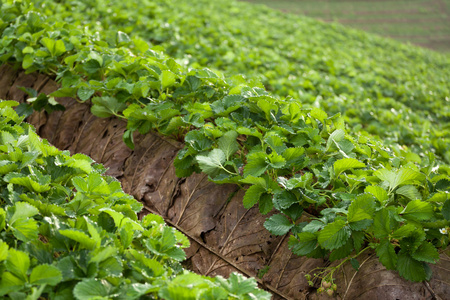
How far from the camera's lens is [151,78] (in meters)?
2.13

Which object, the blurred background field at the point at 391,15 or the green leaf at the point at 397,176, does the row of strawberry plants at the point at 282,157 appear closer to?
the green leaf at the point at 397,176

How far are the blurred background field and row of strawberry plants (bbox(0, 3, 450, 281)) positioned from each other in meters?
16.4

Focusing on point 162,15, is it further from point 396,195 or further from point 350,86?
point 396,195

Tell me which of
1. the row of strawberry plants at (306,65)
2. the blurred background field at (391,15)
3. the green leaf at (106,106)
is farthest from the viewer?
the blurred background field at (391,15)

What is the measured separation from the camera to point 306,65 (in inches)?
210

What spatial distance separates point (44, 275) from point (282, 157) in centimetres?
94

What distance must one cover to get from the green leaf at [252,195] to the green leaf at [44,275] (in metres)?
0.78

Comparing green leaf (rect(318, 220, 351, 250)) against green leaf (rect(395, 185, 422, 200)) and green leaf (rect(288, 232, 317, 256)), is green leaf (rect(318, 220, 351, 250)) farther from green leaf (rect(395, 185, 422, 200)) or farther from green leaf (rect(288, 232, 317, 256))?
green leaf (rect(395, 185, 422, 200))

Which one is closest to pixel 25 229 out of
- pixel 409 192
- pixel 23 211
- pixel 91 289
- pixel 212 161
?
pixel 23 211

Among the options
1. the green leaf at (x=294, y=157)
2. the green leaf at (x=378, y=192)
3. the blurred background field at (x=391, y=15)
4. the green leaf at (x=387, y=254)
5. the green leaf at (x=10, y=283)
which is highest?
the blurred background field at (x=391, y=15)

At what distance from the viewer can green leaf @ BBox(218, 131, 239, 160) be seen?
172 cm

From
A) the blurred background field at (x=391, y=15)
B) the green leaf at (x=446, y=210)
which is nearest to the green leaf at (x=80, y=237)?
the green leaf at (x=446, y=210)

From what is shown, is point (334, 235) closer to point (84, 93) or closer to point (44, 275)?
point (44, 275)

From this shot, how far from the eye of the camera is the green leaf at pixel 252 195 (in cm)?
155
